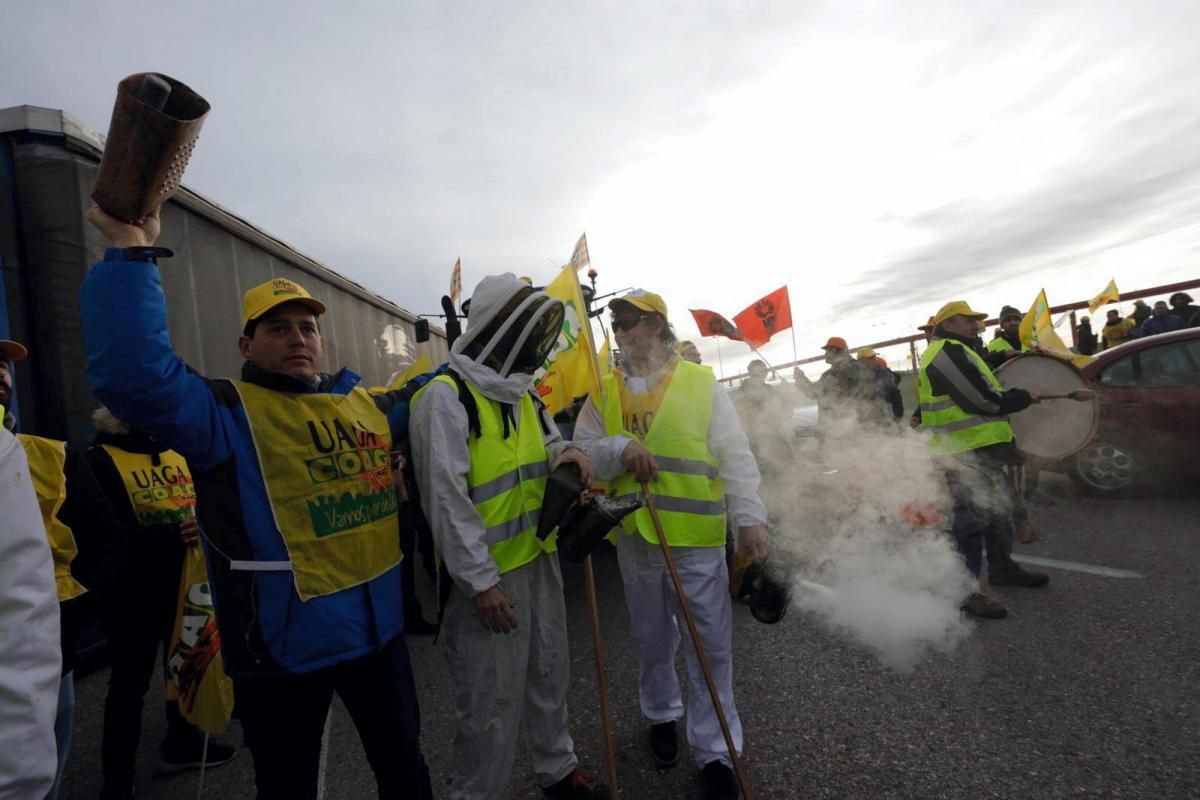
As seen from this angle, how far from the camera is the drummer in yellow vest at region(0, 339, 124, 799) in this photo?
6.46 feet

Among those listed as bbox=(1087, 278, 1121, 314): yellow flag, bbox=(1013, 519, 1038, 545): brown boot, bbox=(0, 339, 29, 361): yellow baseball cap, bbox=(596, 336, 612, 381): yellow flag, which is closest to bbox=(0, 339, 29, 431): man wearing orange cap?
bbox=(0, 339, 29, 361): yellow baseball cap

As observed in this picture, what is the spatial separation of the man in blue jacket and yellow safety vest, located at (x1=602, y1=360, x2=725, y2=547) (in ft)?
3.97

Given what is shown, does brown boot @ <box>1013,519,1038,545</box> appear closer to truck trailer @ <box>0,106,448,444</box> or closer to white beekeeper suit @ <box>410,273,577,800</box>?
white beekeeper suit @ <box>410,273,577,800</box>

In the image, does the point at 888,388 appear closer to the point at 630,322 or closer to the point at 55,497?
the point at 630,322

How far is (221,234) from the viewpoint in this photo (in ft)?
16.6

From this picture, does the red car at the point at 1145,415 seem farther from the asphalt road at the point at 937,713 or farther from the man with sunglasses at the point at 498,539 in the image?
the man with sunglasses at the point at 498,539

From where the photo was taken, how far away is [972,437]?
14.7 ft

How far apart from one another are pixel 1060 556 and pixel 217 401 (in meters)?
5.97

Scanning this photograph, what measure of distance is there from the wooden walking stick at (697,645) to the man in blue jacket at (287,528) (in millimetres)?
1100

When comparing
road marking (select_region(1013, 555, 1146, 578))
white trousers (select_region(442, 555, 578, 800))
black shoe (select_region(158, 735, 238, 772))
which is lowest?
road marking (select_region(1013, 555, 1146, 578))

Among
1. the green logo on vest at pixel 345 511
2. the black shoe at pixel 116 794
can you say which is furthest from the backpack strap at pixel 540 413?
the black shoe at pixel 116 794

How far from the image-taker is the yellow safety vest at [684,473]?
2.68m

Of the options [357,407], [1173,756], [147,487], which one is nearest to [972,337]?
[1173,756]

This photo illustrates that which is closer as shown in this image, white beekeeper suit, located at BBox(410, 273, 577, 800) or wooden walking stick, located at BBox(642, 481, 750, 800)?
white beekeeper suit, located at BBox(410, 273, 577, 800)
